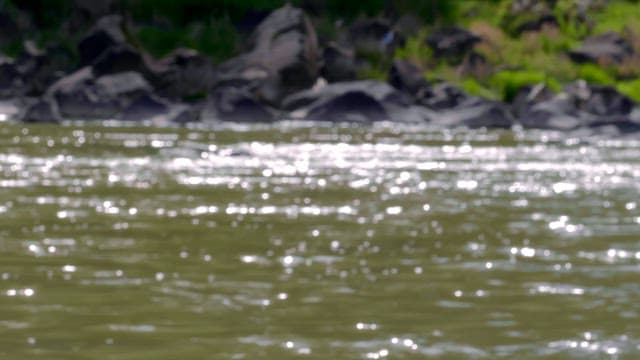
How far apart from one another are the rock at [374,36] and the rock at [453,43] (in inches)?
71.1

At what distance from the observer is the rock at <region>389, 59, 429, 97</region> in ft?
257

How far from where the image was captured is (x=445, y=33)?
9200cm

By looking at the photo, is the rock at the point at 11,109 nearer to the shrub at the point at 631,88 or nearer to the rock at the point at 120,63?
the rock at the point at 120,63

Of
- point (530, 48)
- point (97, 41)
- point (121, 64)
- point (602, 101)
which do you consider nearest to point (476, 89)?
point (530, 48)

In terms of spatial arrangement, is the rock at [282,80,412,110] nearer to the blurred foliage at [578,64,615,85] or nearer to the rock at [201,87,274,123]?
the rock at [201,87,274,123]

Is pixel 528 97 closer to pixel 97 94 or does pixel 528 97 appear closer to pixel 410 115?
pixel 410 115

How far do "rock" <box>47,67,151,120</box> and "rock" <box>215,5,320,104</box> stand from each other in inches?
175

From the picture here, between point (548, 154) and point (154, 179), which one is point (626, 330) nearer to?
point (154, 179)

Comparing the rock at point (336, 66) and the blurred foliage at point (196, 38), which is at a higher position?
the blurred foliage at point (196, 38)

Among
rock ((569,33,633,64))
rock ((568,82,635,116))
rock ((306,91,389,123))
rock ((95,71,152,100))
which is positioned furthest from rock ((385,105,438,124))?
rock ((569,33,633,64))

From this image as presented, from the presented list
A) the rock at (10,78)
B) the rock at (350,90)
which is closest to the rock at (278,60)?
the rock at (350,90)

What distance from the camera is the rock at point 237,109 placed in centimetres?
6956

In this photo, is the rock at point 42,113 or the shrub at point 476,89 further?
the shrub at point 476,89

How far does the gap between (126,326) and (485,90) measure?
6944 centimetres
